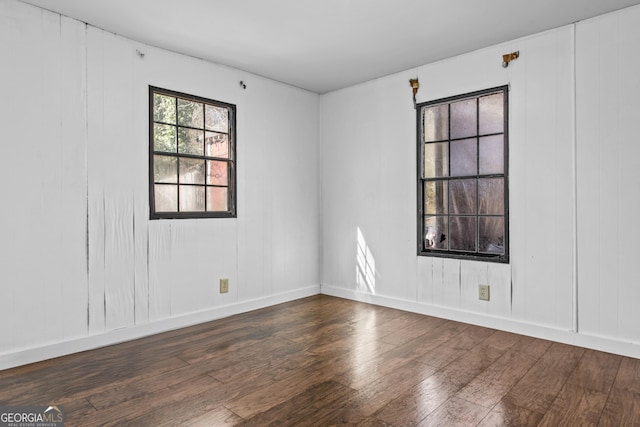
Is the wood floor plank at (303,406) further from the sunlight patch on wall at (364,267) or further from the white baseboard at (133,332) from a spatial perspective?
the sunlight patch on wall at (364,267)

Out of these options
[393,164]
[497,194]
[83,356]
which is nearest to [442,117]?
[393,164]

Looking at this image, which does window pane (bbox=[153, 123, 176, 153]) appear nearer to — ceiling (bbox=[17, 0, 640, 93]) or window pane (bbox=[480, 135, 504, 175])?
ceiling (bbox=[17, 0, 640, 93])

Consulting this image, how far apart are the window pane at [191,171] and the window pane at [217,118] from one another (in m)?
0.39

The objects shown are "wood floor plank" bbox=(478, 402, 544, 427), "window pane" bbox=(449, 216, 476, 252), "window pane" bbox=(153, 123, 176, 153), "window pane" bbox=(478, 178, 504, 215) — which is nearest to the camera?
"wood floor plank" bbox=(478, 402, 544, 427)

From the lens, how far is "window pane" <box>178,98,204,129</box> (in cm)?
376

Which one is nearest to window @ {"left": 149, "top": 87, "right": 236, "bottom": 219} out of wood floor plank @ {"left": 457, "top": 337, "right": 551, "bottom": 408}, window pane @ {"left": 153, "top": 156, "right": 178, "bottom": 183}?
window pane @ {"left": 153, "top": 156, "right": 178, "bottom": 183}

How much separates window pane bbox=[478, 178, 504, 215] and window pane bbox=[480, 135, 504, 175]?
0.11 meters

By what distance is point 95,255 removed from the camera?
10.4 ft

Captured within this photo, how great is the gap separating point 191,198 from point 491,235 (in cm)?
307

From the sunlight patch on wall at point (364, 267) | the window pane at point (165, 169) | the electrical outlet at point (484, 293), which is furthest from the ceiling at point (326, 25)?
the electrical outlet at point (484, 293)

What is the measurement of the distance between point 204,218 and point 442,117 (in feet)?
8.67

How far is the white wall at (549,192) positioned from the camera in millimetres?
2951

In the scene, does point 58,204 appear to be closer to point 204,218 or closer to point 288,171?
point 204,218

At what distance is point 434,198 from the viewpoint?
4156 millimetres
